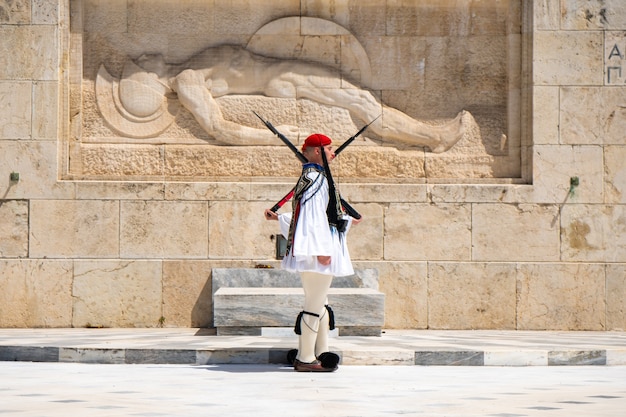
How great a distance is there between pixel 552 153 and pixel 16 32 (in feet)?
20.0

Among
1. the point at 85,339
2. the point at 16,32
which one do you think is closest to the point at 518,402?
the point at 85,339

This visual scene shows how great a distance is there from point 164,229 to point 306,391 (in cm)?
Answer: 586

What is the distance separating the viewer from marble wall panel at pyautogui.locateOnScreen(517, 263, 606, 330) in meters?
12.6

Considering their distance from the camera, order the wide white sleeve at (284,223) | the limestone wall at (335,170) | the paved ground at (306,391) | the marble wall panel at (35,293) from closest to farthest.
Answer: the paved ground at (306,391) < the wide white sleeve at (284,223) < the marble wall panel at (35,293) < the limestone wall at (335,170)

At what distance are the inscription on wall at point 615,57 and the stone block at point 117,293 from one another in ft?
17.8

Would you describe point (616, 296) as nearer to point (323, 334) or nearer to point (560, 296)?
point (560, 296)

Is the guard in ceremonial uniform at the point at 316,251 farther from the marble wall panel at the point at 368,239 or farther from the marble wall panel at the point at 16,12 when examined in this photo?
the marble wall panel at the point at 16,12

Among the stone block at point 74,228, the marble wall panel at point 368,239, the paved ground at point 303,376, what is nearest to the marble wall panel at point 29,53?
the stone block at point 74,228

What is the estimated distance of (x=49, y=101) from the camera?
12.6 m

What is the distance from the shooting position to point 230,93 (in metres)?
13.1

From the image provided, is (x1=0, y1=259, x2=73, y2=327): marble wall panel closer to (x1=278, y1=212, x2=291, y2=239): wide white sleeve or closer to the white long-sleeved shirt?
(x1=278, y1=212, x2=291, y2=239): wide white sleeve

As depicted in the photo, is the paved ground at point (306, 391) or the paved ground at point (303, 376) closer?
the paved ground at point (306, 391)

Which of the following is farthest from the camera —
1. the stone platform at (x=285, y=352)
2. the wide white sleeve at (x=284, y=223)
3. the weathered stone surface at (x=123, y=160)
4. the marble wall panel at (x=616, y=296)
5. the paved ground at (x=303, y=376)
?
the weathered stone surface at (x=123, y=160)

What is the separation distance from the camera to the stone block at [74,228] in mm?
12547
